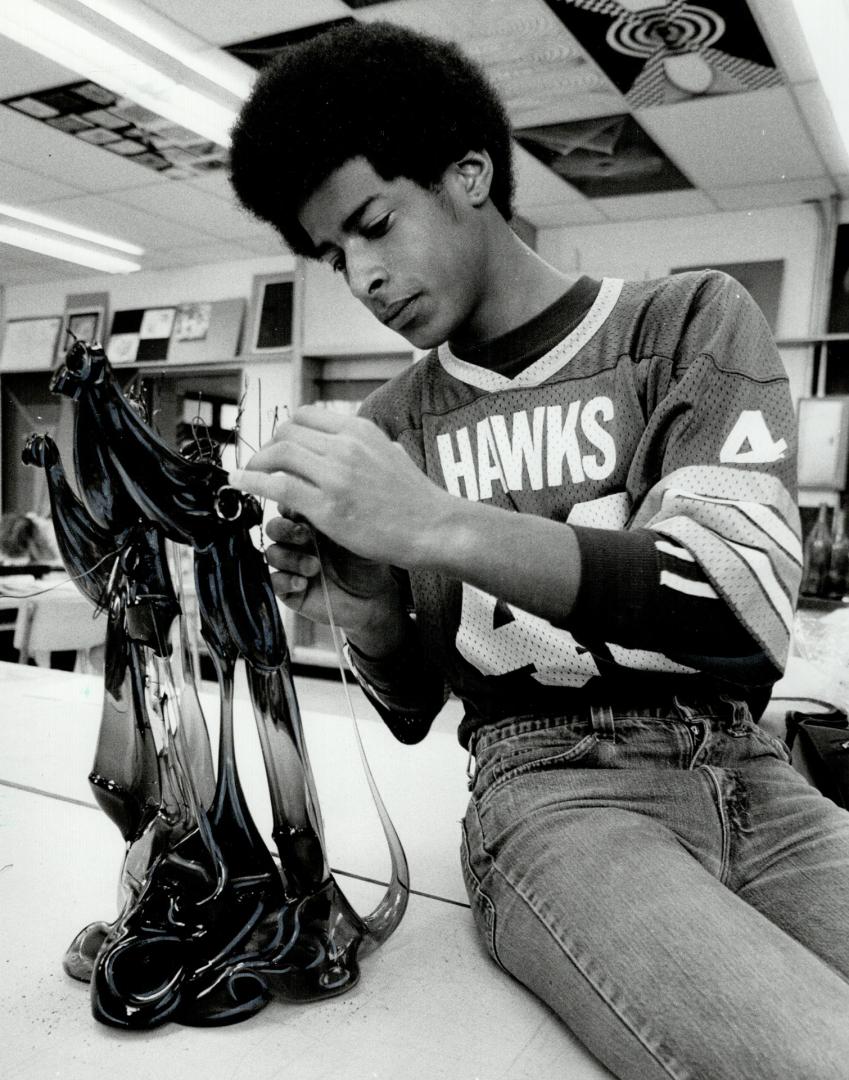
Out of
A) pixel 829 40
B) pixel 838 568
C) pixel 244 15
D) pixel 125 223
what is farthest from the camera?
pixel 838 568

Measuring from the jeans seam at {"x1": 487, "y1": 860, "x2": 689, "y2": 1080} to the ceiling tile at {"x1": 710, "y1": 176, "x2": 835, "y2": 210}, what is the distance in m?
1.98

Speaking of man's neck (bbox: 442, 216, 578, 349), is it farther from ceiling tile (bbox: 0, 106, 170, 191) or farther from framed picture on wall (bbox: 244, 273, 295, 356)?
ceiling tile (bbox: 0, 106, 170, 191)

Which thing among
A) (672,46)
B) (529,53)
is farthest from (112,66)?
(672,46)

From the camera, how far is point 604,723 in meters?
0.68

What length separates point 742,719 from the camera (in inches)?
Result: 28.6

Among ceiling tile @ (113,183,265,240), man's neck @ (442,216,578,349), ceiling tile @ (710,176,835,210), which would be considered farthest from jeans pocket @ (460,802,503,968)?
ceiling tile @ (710,176,835,210)

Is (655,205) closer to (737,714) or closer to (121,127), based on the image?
(121,127)

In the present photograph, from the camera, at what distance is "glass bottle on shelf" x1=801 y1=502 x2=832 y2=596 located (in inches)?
105

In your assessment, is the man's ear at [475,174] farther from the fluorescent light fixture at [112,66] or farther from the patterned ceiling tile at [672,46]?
the patterned ceiling tile at [672,46]

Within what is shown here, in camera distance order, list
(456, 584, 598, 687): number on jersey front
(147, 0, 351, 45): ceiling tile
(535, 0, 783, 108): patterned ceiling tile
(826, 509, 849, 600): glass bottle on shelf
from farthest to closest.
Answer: (826, 509, 849, 600): glass bottle on shelf → (535, 0, 783, 108): patterned ceiling tile → (147, 0, 351, 45): ceiling tile → (456, 584, 598, 687): number on jersey front

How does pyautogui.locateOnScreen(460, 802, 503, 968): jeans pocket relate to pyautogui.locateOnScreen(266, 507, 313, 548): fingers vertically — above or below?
below

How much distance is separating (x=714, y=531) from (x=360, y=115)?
17.7 inches

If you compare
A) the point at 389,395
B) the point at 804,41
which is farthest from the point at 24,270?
the point at 804,41

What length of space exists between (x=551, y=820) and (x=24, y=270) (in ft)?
2.19
